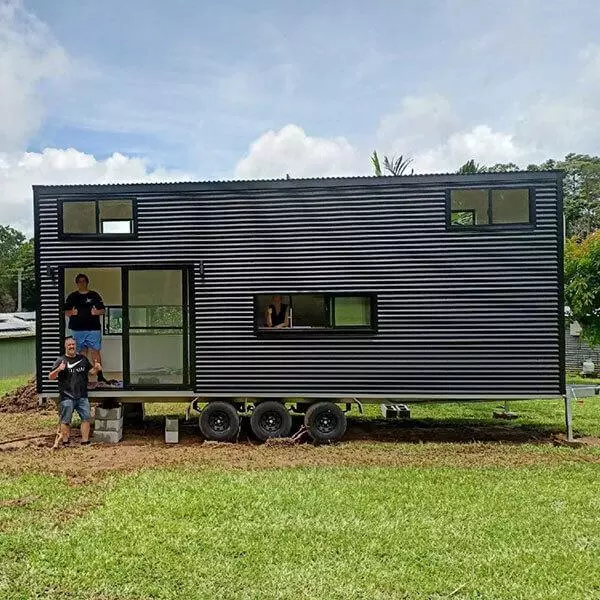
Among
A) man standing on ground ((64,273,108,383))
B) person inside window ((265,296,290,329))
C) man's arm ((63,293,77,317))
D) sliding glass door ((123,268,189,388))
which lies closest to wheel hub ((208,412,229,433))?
sliding glass door ((123,268,189,388))

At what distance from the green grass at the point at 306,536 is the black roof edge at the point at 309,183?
171 inches

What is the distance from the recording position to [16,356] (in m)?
25.6

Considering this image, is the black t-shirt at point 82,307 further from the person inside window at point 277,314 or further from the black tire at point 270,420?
the black tire at point 270,420

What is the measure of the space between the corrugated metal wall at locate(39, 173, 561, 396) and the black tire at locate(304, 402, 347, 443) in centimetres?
29

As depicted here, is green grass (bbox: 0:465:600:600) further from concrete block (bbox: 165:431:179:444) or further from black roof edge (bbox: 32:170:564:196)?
black roof edge (bbox: 32:170:564:196)

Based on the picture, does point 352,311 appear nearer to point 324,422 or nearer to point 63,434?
point 324,422

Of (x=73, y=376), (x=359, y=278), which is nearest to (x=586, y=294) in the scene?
(x=359, y=278)

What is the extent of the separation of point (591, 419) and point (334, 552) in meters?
8.61

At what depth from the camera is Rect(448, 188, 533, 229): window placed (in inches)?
359

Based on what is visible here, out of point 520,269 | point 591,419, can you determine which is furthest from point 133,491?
point 591,419

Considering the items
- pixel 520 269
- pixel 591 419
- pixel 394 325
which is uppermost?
pixel 520 269

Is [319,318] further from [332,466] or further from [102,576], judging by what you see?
[102,576]

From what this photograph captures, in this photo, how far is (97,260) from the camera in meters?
9.55

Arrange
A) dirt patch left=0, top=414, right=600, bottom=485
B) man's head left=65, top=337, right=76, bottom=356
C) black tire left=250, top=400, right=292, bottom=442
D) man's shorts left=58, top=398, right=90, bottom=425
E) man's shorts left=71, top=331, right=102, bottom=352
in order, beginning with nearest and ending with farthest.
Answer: dirt patch left=0, top=414, right=600, bottom=485 → man's head left=65, top=337, right=76, bottom=356 → man's shorts left=58, top=398, right=90, bottom=425 → black tire left=250, top=400, right=292, bottom=442 → man's shorts left=71, top=331, right=102, bottom=352
